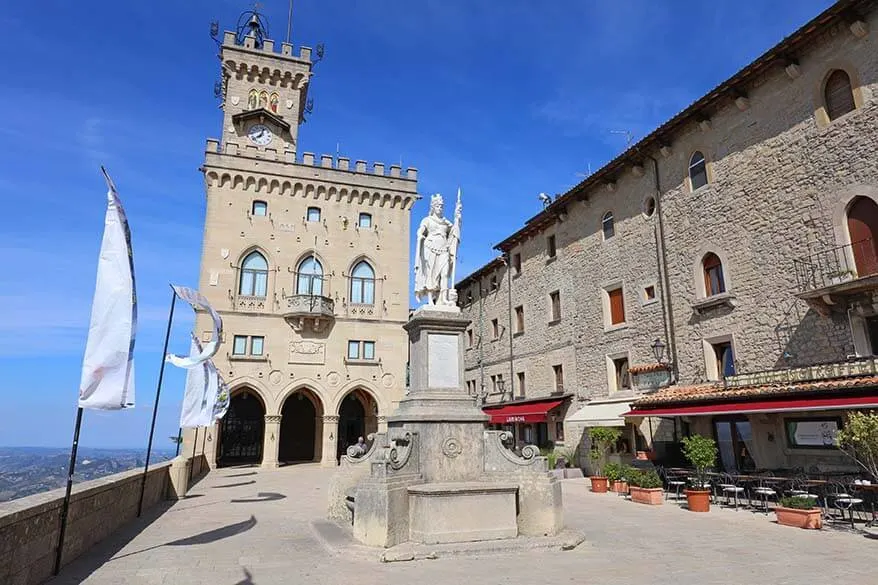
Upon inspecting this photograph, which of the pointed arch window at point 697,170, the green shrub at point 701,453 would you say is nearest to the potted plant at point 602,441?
the green shrub at point 701,453

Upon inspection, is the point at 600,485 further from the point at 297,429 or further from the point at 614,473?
the point at 297,429

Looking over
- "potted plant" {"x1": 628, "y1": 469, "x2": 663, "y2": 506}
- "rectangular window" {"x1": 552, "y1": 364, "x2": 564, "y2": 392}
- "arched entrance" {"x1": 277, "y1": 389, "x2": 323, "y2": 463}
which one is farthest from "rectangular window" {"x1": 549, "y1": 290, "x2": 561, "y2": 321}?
"arched entrance" {"x1": 277, "y1": 389, "x2": 323, "y2": 463}

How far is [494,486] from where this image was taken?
8102mm

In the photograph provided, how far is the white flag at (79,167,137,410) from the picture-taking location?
6746 millimetres

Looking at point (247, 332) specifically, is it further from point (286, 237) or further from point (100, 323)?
point (100, 323)

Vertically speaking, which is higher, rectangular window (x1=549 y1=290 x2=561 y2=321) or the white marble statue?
rectangular window (x1=549 y1=290 x2=561 y2=321)

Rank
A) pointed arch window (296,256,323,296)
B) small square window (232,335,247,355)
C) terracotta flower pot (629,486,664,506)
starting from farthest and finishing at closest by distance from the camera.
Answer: pointed arch window (296,256,323,296) < small square window (232,335,247,355) < terracotta flower pot (629,486,664,506)

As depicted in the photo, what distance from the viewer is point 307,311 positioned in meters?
29.1

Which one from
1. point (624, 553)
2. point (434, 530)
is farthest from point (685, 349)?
point (434, 530)

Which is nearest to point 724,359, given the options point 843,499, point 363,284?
point 843,499

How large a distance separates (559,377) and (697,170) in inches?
440

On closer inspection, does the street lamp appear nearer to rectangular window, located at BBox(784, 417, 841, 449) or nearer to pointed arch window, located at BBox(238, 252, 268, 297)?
rectangular window, located at BBox(784, 417, 841, 449)

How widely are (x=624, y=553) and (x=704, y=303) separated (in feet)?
38.6

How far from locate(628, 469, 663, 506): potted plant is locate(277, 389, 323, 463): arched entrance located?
2365 centimetres
